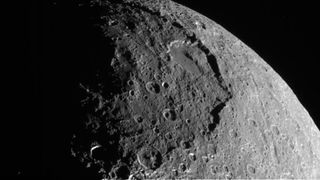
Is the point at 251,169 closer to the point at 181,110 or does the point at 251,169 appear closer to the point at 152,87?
the point at 181,110

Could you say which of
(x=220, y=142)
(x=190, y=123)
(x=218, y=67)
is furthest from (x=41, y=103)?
(x=218, y=67)

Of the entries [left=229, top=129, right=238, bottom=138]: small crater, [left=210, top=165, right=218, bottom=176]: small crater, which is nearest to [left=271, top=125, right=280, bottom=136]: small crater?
[left=229, top=129, right=238, bottom=138]: small crater

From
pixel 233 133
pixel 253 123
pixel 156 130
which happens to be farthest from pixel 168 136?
pixel 253 123

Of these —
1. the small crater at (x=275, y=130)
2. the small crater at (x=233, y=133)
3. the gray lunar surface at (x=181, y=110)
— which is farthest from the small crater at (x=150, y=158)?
the small crater at (x=275, y=130)

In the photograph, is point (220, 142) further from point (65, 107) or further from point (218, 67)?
point (65, 107)

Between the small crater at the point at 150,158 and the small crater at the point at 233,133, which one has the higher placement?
the small crater at the point at 233,133

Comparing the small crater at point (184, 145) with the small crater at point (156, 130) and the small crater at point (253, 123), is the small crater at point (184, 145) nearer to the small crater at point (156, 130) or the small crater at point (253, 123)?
the small crater at point (156, 130)

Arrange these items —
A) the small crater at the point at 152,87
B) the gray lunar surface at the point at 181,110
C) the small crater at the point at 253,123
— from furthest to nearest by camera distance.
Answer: the small crater at the point at 253,123 → the small crater at the point at 152,87 → the gray lunar surface at the point at 181,110

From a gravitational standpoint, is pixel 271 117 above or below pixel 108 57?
below
